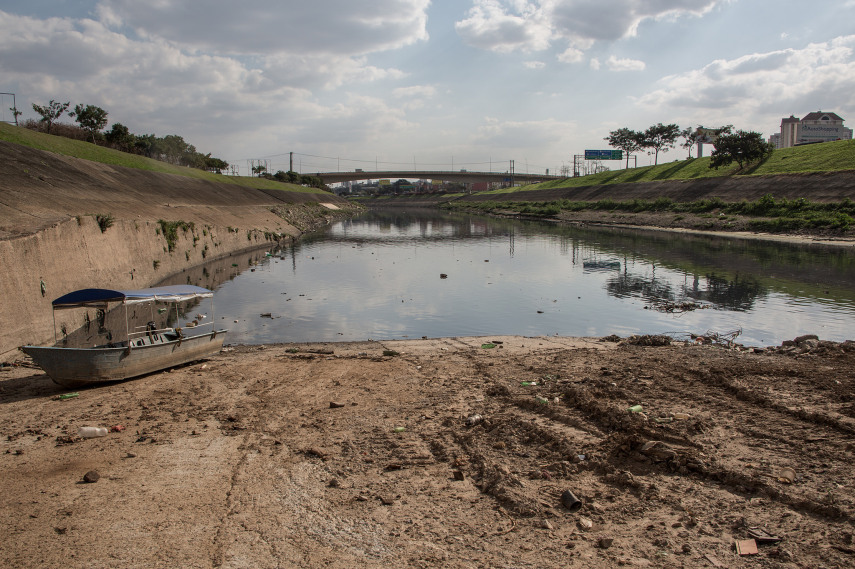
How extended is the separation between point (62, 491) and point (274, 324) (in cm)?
1363

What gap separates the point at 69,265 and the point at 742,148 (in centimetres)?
7320

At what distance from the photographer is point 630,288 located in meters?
28.2

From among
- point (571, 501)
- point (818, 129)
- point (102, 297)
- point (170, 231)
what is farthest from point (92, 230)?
point (818, 129)

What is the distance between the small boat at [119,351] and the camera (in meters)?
11.6

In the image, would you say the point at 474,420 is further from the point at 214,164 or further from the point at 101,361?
the point at 214,164

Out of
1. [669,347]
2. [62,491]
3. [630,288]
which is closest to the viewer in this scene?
[62,491]

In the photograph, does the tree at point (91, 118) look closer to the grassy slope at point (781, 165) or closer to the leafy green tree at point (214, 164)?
the leafy green tree at point (214, 164)

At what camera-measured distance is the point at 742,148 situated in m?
69.0

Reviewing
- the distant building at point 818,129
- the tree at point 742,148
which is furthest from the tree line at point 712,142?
the distant building at point 818,129

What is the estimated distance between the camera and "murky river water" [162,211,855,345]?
20.0m

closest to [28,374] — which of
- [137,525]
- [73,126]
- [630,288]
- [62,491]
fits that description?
[62,491]

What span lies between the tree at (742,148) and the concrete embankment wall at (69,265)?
6523 centimetres

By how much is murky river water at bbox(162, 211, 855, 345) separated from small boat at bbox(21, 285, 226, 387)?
395cm

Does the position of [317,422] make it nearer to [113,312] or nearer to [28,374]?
[28,374]
